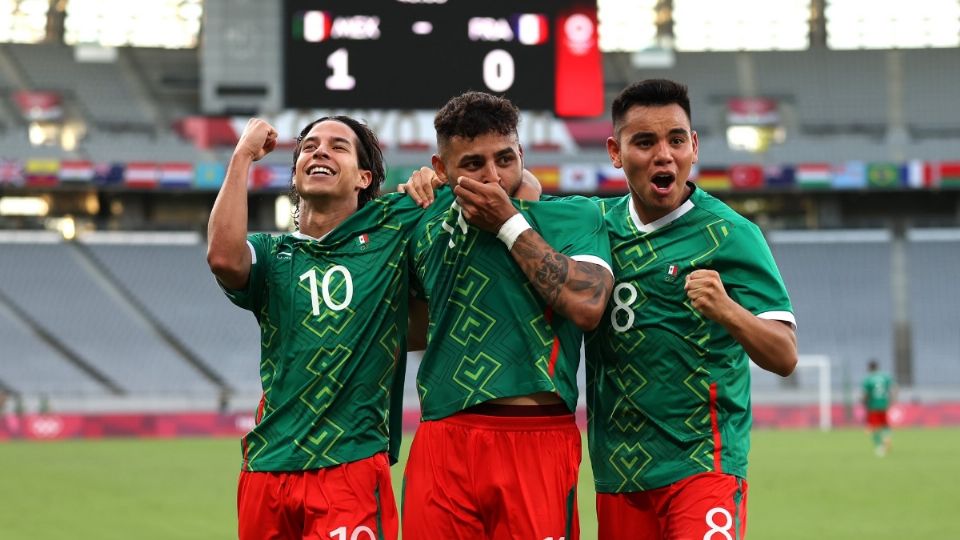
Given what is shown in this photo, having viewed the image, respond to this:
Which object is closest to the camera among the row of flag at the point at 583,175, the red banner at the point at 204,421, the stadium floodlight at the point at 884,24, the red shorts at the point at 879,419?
the red shorts at the point at 879,419

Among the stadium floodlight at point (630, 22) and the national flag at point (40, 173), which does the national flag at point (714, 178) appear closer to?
the stadium floodlight at point (630, 22)

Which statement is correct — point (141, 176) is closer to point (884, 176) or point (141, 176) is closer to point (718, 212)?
point (884, 176)

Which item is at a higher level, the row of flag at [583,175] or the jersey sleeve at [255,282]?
the row of flag at [583,175]

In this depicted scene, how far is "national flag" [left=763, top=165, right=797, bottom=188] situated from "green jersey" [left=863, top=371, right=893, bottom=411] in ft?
60.7

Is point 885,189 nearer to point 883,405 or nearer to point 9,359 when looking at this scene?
point 883,405

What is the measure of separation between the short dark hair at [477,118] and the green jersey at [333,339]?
579 mm

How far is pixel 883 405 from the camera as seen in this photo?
24.2 metres

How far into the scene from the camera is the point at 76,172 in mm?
42562

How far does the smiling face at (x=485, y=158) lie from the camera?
451 cm

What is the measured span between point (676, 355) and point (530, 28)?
7.86m

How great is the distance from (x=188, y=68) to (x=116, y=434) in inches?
719

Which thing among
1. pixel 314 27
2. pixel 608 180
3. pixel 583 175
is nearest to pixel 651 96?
pixel 314 27

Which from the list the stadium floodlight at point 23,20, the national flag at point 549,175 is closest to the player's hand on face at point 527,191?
the national flag at point 549,175

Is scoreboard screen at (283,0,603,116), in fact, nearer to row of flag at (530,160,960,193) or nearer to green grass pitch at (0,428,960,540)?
green grass pitch at (0,428,960,540)
